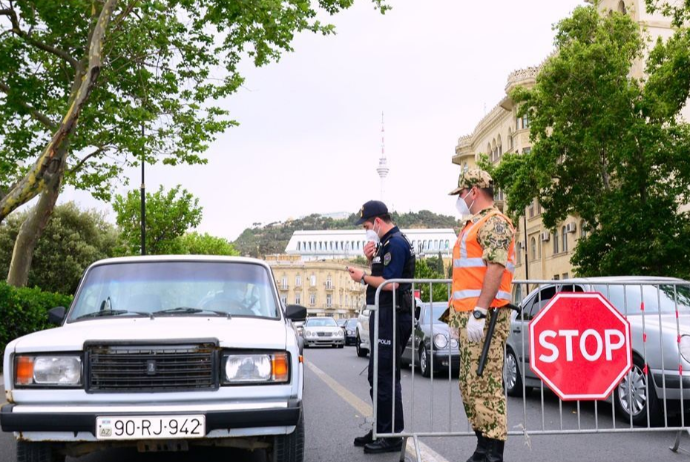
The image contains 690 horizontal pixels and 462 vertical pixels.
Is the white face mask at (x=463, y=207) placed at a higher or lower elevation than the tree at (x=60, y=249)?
lower

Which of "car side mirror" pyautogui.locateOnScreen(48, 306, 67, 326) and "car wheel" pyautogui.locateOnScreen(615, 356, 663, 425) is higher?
"car side mirror" pyautogui.locateOnScreen(48, 306, 67, 326)

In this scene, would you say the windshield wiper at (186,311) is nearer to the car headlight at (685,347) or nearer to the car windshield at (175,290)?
the car windshield at (175,290)

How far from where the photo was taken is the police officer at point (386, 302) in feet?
22.0

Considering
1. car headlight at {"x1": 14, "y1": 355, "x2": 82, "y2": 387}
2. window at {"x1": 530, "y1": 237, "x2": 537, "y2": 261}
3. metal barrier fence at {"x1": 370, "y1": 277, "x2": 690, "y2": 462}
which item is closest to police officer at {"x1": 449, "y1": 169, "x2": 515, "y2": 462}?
metal barrier fence at {"x1": 370, "y1": 277, "x2": 690, "y2": 462}

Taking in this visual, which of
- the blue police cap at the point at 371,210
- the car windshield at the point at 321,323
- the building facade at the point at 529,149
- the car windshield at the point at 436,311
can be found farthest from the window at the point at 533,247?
the blue police cap at the point at 371,210

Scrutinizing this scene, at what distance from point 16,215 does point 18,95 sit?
2895 cm

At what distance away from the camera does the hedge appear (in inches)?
632

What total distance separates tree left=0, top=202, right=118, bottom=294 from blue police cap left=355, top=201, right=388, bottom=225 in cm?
4111

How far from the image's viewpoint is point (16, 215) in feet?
154

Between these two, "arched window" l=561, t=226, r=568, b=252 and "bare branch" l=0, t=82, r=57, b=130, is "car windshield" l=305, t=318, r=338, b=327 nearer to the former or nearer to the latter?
"bare branch" l=0, t=82, r=57, b=130

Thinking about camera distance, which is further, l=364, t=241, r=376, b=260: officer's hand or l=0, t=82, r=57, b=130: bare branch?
l=0, t=82, r=57, b=130: bare branch

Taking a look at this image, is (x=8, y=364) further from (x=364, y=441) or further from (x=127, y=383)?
(x=364, y=441)

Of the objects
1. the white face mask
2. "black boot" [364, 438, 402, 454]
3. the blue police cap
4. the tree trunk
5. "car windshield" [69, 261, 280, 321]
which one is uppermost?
the tree trunk

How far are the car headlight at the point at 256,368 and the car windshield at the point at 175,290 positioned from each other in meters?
0.90
